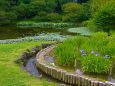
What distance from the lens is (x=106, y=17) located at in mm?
22547

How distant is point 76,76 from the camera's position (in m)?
5.90

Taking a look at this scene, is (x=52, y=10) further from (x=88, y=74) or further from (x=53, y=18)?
(x=88, y=74)

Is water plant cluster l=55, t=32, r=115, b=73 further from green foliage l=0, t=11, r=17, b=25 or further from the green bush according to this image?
the green bush

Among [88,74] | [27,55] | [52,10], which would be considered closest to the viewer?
[88,74]

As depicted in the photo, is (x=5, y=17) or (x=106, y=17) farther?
(x=5, y=17)

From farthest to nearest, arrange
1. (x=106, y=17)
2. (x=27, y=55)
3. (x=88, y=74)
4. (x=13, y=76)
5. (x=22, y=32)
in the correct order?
(x=22, y=32), (x=106, y=17), (x=27, y=55), (x=88, y=74), (x=13, y=76)

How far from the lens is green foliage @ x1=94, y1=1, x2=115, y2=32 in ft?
73.9

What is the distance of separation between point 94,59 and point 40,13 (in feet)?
132

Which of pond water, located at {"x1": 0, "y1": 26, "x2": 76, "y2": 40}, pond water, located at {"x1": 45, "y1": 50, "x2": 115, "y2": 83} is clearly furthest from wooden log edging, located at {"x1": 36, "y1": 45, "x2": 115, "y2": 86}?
pond water, located at {"x1": 0, "y1": 26, "x2": 76, "y2": 40}

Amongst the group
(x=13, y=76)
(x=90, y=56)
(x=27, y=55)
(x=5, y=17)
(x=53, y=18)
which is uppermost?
(x=90, y=56)

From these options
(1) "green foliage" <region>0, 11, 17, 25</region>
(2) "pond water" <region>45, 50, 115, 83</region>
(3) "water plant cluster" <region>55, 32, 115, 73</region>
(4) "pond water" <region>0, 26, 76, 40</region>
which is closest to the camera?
(2) "pond water" <region>45, 50, 115, 83</region>

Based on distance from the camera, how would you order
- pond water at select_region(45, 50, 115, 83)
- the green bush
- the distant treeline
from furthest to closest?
the green bush, the distant treeline, pond water at select_region(45, 50, 115, 83)

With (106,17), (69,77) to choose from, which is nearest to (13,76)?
(69,77)

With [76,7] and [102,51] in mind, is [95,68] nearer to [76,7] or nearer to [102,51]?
[102,51]
